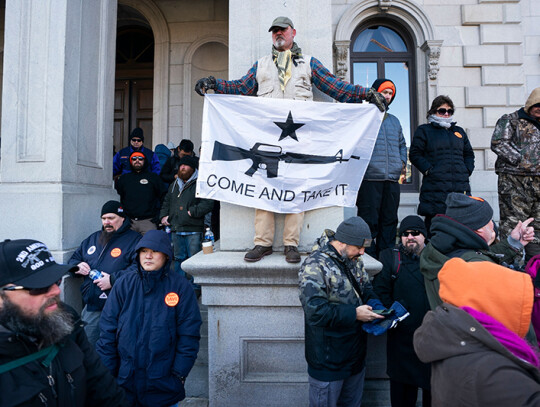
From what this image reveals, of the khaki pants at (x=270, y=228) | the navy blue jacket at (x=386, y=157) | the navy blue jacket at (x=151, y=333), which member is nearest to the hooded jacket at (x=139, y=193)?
the khaki pants at (x=270, y=228)

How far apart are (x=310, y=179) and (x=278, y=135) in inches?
23.1

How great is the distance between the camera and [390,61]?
766 centimetres

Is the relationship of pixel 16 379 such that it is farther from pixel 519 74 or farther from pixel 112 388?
pixel 519 74

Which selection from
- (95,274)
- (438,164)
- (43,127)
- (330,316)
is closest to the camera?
(330,316)

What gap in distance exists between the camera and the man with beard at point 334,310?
2559 mm

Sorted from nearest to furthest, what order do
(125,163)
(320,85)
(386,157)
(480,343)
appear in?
(480,343), (320,85), (386,157), (125,163)

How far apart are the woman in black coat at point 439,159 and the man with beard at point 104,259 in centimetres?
379

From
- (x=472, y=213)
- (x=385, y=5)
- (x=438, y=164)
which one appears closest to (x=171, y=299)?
(x=472, y=213)

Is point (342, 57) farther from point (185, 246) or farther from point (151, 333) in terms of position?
point (151, 333)

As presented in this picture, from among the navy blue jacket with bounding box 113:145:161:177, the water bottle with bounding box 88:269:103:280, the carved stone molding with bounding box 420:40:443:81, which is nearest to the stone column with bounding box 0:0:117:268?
the water bottle with bounding box 88:269:103:280

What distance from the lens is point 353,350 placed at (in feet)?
9.04

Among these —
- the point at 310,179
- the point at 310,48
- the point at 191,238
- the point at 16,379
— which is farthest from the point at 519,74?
the point at 16,379

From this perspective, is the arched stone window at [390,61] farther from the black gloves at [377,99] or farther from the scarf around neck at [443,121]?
the black gloves at [377,99]

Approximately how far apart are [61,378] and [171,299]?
1083mm
